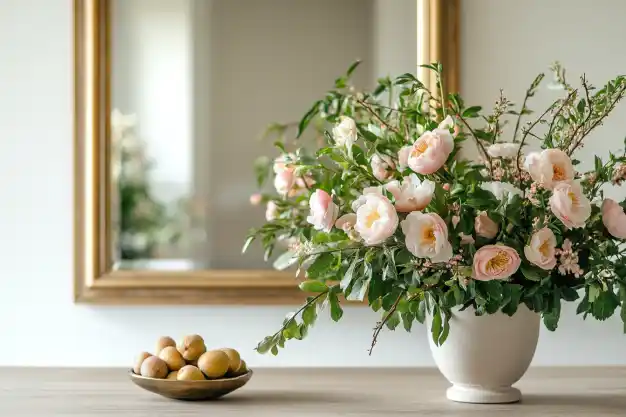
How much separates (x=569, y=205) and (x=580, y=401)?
419 millimetres

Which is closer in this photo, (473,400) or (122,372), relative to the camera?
(473,400)

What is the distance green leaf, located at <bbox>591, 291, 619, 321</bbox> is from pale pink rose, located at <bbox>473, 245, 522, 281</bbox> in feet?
0.50

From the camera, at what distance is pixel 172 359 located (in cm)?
148

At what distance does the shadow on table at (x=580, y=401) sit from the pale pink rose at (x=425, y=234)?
1.25ft

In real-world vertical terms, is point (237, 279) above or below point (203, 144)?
below

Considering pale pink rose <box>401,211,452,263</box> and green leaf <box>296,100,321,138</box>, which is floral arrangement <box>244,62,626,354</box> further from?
green leaf <box>296,100,321,138</box>

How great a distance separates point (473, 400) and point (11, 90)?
3.92 feet

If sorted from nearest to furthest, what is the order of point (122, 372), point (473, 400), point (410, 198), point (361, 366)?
point (410, 198) → point (473, 400) → point (122, 372) → point (361, 366)

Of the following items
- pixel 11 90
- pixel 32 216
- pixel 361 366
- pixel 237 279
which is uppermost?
pixel 11 90

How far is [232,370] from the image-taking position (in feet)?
4.91

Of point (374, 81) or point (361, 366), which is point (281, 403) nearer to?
point (361, 366)

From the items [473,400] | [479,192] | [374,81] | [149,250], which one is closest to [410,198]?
[479,192]

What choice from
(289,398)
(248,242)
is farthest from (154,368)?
(248,242)

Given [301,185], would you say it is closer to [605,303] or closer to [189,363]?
[189,363]
